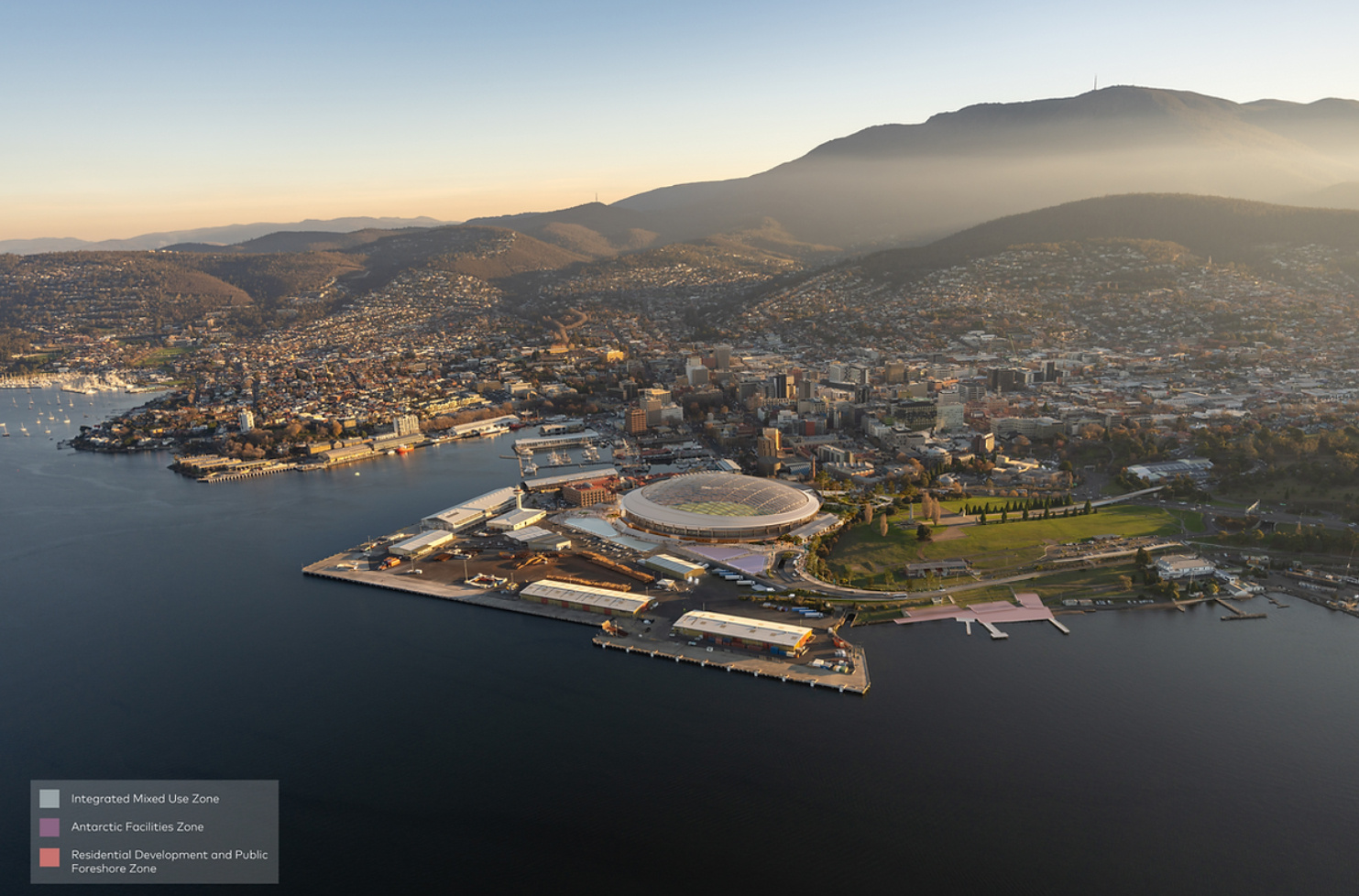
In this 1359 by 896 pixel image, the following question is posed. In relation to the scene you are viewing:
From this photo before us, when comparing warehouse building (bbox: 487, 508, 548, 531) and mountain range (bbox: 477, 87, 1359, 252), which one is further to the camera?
mountain range (bbox: 477, 87, 1359, 252)

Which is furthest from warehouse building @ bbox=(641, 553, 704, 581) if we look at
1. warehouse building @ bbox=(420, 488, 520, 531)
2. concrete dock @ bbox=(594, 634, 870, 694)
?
warehouse building @ bbox=(420, 488, 520, 531)

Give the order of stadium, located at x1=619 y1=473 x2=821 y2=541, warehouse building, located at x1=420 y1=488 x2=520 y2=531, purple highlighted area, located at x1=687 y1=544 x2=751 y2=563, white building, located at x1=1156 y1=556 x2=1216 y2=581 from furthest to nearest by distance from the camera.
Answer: warehouse building, located at x1=420 y1=488 x2=520 y2=531
stadium, located at x1=619 y1=473 x2=821 y2=541
purple highlighted area, located at x1=687 y1=544 x2=751 y2=563
white building, located at x1=1156 y1=556 x2=1216 y2=581

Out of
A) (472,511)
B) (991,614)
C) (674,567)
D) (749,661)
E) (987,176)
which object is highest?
(987,176)

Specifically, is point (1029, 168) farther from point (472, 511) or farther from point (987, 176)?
point (472, 511)

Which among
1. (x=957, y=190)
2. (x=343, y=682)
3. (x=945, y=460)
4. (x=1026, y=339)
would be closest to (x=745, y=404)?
(x=945, y=460)

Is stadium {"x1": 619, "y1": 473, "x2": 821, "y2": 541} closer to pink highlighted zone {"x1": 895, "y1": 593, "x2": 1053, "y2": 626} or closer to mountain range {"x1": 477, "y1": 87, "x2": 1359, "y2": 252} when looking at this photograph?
pink highlighted zone {"x1": 895, "y1": 593, "x2": 1053, "y2": 626}

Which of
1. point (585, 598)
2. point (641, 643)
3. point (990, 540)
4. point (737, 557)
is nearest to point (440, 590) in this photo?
point (585, 598)

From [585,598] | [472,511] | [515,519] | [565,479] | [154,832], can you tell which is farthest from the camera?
[565,479]
